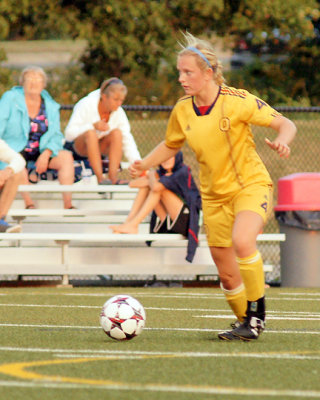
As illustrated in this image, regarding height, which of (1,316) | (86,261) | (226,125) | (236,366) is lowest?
(86,261)

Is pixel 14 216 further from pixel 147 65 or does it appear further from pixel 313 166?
pixel 147 65

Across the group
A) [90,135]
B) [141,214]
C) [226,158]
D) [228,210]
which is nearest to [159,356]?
[228,210]

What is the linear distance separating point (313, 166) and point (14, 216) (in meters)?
6.75

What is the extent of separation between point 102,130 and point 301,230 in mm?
2676

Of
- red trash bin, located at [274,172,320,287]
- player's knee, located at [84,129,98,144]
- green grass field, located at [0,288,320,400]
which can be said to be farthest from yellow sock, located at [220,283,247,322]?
player's knee, located at [84,129,98,144]

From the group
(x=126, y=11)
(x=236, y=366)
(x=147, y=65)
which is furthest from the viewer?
(x=147, y=65)

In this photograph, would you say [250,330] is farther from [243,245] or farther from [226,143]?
[226,143]

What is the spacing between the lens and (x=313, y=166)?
1742 cm

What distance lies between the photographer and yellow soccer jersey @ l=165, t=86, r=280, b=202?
641 cm

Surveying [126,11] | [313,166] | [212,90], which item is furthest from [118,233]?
[126,11]

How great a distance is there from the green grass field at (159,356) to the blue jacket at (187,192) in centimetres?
263

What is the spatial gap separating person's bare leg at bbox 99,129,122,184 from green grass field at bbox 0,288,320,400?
3985 millimetres

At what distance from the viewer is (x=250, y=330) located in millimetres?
6191

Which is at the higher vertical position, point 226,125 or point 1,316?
point 226,125
